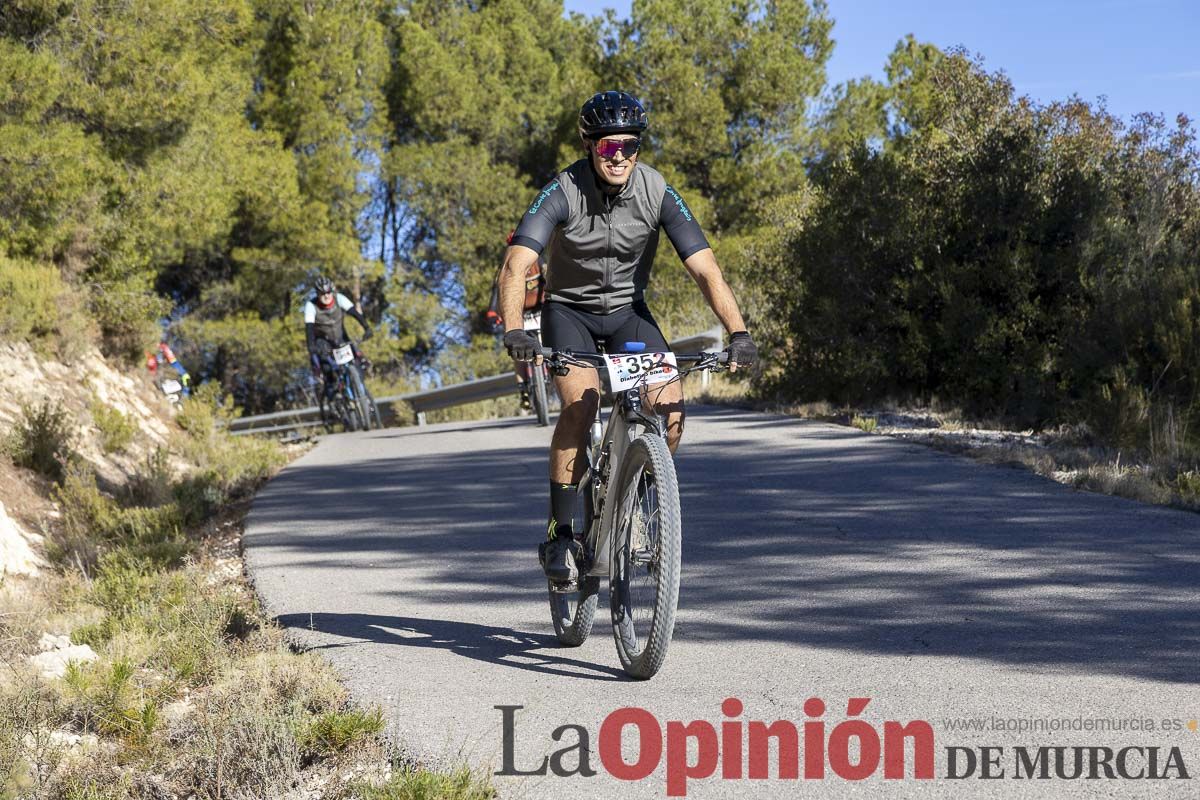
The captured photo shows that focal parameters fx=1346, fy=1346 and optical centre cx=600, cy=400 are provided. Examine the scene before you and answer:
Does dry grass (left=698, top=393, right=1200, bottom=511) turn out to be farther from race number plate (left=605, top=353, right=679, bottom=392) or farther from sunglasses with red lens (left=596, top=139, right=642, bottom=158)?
sunglasses with red lens (left=596, top=139, right=642, bottom=158)

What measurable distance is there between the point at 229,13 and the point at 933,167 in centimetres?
936

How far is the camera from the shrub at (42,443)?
1192 cm

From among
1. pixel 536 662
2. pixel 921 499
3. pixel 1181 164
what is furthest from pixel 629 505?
pixel 1181 164

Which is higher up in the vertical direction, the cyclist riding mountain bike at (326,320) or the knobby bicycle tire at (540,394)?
the cyclist riding mountain bike at (326,320)

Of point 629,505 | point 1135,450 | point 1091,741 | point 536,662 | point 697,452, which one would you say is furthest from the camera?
point 697,452

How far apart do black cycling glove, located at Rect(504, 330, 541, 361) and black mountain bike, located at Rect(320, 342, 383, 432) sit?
13885 millimetres

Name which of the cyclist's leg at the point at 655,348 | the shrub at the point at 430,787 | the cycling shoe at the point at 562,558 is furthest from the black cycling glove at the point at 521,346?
the shrub at the point at 430,787

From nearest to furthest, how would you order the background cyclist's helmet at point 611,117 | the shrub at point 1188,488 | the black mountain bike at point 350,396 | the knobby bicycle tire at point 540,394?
the background cyclist's helmet at point 611,117 → the shrub at point 1188,488 → the knobby bicycle tire at point 540,394 → the black mountain bike at point 350,396

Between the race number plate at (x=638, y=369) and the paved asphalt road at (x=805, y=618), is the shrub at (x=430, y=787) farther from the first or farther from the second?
the race number plate at (x=638, y=369)

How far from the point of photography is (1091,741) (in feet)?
13.9

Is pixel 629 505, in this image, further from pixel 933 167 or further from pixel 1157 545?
pixel 933 167

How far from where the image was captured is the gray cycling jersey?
18.6 feet

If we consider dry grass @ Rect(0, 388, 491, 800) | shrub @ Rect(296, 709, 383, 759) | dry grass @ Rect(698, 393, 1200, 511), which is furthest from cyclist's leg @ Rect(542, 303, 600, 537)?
dry grass @ Rect(698, 393, 1200, 511)

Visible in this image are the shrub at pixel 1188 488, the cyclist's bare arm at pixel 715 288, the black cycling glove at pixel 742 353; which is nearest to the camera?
the black cycling glove at pixel 742 353
